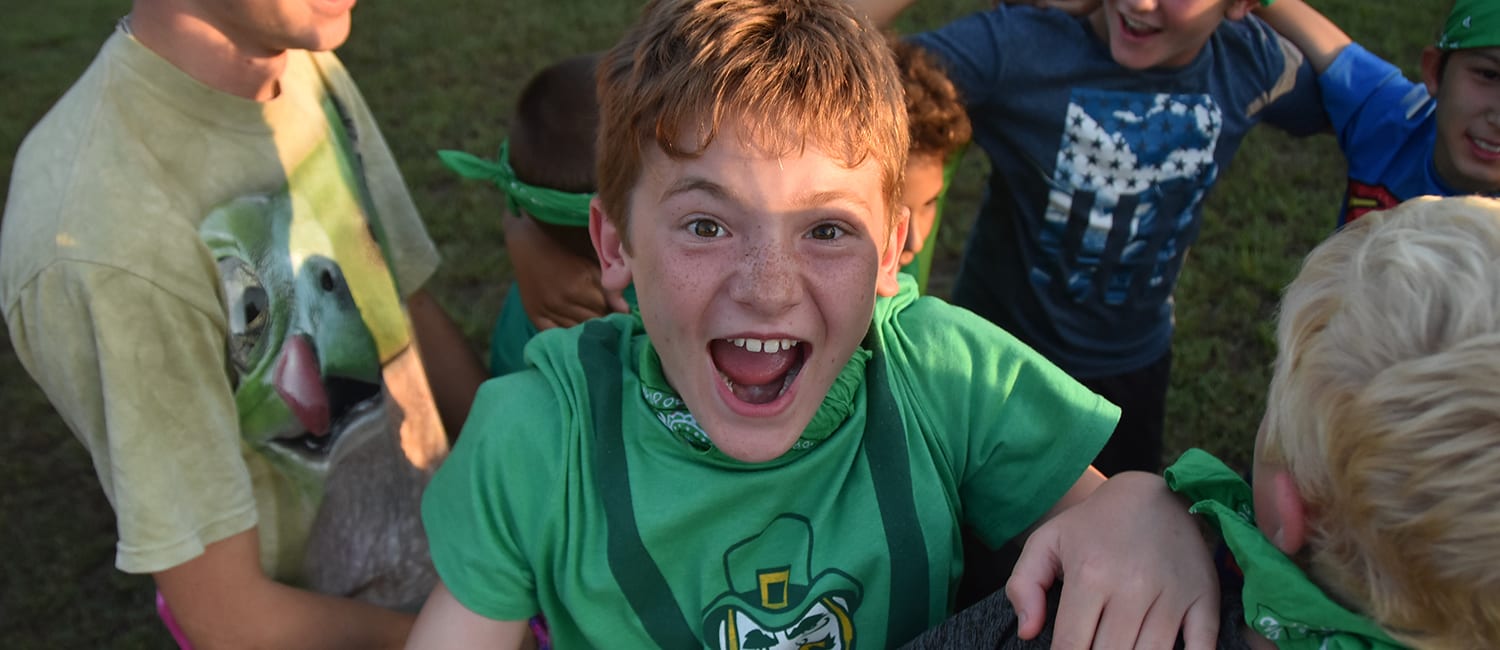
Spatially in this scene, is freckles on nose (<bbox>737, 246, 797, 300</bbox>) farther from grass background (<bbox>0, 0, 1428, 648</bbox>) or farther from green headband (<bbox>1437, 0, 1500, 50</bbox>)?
grass background (<bbox>0, 0, 1428, 648</bbox>)

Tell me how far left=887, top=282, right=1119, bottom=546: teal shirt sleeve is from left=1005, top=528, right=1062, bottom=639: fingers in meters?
0.23

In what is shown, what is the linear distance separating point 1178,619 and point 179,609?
170 cm

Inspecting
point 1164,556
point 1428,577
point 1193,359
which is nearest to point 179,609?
point 1164,556

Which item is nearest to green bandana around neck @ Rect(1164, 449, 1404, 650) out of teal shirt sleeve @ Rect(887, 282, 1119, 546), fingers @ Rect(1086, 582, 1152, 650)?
fingers @ Rect(1086, 582, 1152, 650)

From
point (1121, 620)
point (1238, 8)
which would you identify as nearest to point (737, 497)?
point (1121, 620)

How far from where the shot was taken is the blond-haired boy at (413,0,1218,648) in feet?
5.25

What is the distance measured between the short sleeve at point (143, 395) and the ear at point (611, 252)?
707 mm

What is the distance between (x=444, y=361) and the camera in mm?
3033

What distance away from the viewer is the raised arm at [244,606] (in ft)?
6.58

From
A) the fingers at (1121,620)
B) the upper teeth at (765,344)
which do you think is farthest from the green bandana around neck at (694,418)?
the fingers at (1121,620)

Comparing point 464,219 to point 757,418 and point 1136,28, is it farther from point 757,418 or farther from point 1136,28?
point 757,418

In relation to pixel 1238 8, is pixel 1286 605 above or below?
below

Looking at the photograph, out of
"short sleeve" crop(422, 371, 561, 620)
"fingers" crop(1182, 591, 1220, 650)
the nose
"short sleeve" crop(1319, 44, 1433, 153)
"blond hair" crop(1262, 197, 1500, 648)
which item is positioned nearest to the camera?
"blond hair" crop(1262, 197, 1500, 648)

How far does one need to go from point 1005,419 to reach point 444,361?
5.73 feet
